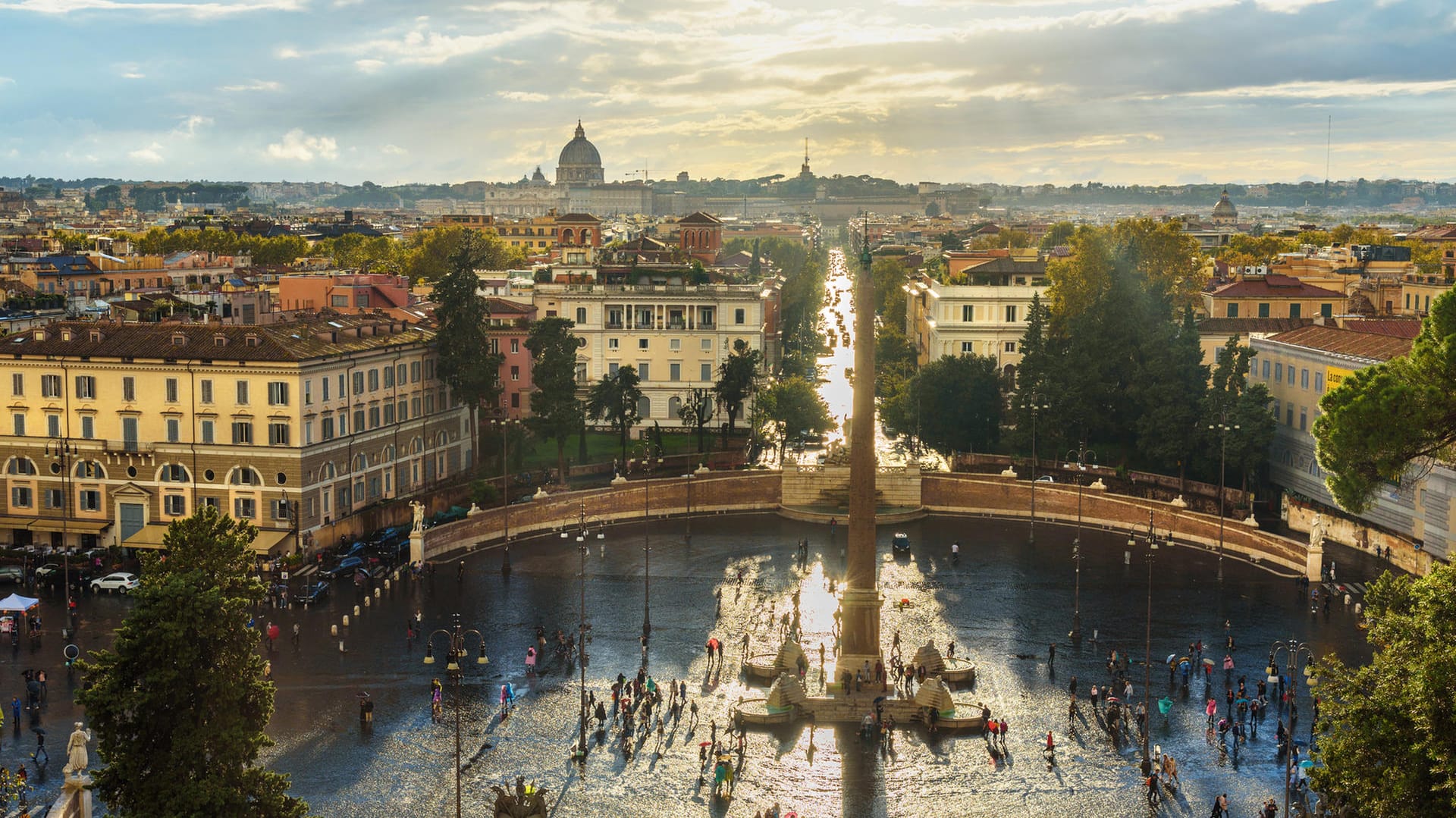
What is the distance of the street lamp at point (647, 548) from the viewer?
52281mm

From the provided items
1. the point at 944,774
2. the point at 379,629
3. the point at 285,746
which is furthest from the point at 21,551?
the point at 944,774

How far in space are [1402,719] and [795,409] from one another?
57952 millimetres

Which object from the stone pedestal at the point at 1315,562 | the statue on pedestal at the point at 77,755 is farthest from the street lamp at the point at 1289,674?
the statue on pedestal at the point at 77,755

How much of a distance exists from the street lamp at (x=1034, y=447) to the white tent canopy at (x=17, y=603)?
38111mm

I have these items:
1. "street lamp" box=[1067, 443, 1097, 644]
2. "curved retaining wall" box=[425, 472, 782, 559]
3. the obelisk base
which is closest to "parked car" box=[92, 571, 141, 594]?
"curved retaining wall" box=[425, 472, 782, 559]

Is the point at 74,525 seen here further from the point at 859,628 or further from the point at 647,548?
the point at 859,628

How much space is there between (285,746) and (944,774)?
16392 mm

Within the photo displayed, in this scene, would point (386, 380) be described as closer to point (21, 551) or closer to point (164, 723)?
point (21, 551)

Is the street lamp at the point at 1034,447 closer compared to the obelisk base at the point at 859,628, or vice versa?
the obelisk base at the point at 859,628

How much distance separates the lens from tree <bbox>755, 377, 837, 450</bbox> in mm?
83750

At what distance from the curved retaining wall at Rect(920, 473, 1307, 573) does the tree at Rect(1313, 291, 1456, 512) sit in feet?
88.1

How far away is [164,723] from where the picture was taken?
2939cm

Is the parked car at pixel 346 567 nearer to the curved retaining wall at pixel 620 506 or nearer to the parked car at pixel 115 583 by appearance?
the curved retaining wall at pixel 620 506

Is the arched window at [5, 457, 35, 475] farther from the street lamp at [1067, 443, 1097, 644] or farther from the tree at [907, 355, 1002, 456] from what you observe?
the tree at [907, 355, 1002, 456]
